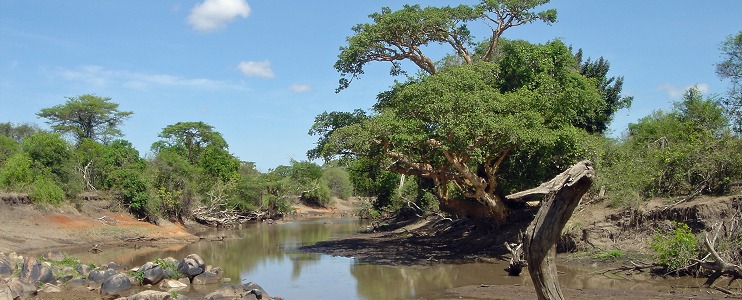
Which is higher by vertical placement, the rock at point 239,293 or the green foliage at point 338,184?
the green foliage at point 338,184

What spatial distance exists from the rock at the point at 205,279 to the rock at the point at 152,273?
982mm

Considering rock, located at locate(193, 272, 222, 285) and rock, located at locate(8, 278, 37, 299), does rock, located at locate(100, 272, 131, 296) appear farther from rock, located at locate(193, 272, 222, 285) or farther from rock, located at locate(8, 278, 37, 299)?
rock, located at locate(193, 272, 222, 285)

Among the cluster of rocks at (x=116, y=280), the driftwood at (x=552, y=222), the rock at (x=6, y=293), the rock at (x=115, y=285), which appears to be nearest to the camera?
the driftwood at (x=552, y=222)

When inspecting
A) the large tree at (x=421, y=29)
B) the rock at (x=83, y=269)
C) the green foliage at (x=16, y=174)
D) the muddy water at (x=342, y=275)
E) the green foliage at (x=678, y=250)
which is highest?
the large tree at (x=421, y=29)

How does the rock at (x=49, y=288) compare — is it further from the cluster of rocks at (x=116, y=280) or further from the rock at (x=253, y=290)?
the rock at (x=253, y=290)

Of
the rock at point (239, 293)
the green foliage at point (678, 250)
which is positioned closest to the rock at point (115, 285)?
the rock at point (239, 293)

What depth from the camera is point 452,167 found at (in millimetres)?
23594

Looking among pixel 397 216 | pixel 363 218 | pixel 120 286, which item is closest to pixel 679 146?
pixel 120 286

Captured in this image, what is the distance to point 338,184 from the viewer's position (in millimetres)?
84500

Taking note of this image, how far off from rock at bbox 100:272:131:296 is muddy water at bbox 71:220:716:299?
3491 millimetres

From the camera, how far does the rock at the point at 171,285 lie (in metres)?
17.0

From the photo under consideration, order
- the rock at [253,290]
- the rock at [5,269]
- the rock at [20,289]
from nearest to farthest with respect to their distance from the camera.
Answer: the rock at [20,289], the rock at [253,290], the rock at [5,269]

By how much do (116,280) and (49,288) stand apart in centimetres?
162

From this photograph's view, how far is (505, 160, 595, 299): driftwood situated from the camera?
6277mm
